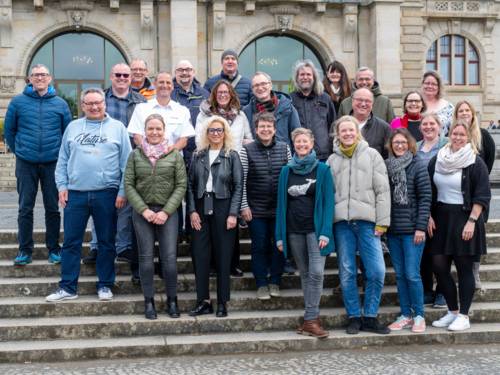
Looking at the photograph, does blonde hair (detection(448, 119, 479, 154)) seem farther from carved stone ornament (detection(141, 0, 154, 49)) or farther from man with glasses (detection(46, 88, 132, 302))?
carved stone ornament (detection(141, 0, 154, 49))

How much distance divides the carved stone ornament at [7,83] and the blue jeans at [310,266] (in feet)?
67.2

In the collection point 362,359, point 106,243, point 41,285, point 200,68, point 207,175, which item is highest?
point 200,68

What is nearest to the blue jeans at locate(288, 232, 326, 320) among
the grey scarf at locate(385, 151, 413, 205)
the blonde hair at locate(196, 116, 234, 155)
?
the grey scarf at locate(385, 151, 413, 205)

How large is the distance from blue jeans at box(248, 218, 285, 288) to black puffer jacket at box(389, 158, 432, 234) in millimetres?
1218

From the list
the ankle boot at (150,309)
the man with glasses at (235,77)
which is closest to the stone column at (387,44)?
the man with glasses at (235,77)

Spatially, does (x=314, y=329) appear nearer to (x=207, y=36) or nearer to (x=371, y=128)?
(x=371, y=128)

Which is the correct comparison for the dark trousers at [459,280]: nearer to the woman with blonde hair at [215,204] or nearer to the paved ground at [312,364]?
the paved ground at [312,364]

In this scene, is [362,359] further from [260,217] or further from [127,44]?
[127,44]

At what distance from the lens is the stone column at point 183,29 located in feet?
78.6

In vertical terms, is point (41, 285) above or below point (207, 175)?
below

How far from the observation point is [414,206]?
20.9ft

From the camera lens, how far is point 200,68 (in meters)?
24.8

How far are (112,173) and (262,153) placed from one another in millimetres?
1528

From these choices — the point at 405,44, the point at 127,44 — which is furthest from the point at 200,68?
the point at 405,44
